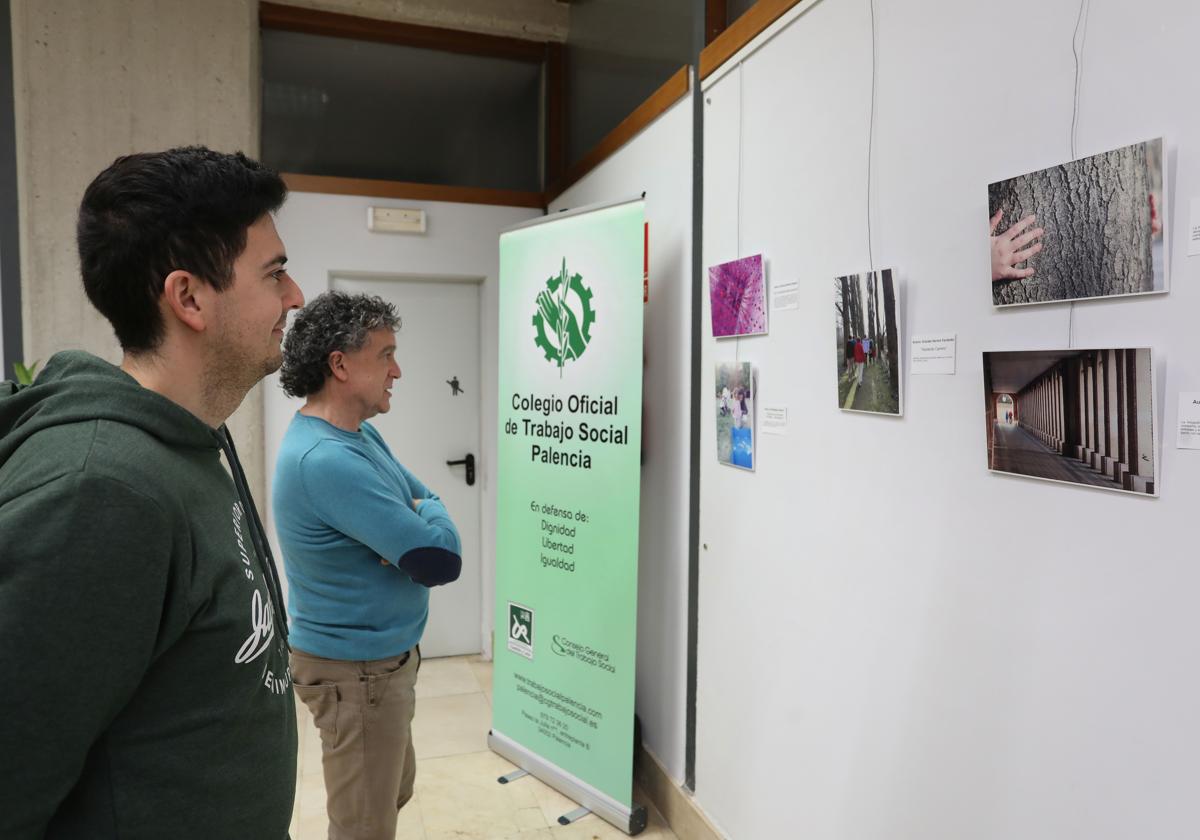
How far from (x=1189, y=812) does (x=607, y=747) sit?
1.86 metres

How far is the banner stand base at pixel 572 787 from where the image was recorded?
248 cm

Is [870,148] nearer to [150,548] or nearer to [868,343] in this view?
[868,343]

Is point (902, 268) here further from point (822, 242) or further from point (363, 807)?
point (363, 807)

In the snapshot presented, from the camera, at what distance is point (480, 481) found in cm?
413

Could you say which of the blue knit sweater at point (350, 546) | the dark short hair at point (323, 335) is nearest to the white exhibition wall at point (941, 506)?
the blue knit sweater at point (350, 546)

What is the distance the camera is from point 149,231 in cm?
86

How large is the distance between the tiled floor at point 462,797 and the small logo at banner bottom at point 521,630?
480mm

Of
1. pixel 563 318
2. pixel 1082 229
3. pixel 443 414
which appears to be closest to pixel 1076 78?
pixel 1082 229

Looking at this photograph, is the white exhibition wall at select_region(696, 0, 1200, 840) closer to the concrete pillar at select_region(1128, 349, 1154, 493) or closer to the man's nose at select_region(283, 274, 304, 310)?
the concrete pillar at select_region(1128, 349, 1154, 493)

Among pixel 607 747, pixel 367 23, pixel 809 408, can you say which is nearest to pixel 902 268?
pixel 809 408

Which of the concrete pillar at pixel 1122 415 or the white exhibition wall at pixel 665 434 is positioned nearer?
the concrete pillar at pixel 1122 415

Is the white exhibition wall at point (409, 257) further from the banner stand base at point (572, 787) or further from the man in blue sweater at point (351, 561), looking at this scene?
the man in blue sweater at point (351, 561)

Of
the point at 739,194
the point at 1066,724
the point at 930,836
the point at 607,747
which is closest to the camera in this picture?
the point at 1066,724

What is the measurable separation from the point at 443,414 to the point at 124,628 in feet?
11.2
